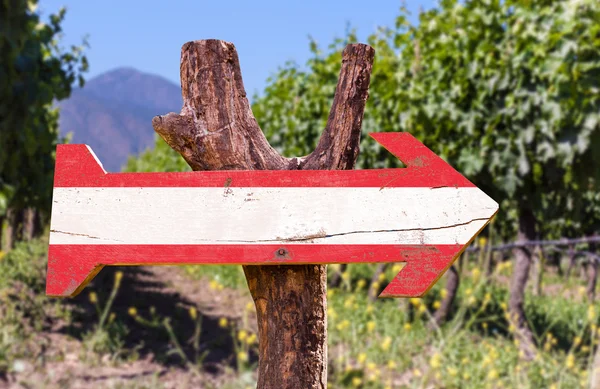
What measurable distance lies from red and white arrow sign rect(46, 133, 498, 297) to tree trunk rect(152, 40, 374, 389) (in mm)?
108

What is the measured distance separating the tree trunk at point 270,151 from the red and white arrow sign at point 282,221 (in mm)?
108

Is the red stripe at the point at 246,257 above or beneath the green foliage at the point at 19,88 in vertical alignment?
beneath

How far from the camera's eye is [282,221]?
132cm

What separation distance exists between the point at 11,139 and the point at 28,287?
155 cm

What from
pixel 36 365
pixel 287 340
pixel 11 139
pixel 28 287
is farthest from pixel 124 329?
pixel 287 340

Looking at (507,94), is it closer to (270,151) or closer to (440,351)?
(440,351)

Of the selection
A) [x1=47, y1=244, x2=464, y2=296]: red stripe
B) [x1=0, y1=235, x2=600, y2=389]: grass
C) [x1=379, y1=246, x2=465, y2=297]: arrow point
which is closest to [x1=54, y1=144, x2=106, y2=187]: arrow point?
[x1=47, y1=244, x2=464, y2=296]: red stripe

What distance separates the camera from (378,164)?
7.37 m

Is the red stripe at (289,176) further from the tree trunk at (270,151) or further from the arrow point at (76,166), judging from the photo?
the tree trunk at (270,151)

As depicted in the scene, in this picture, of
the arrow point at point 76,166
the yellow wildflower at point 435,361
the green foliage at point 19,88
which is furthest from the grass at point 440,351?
the arrow point at point 76,166

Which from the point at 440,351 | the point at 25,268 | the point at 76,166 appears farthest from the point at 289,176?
the point at 25,268

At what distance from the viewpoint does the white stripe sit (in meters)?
1.32

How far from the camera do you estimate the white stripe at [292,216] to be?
1321 millimetres

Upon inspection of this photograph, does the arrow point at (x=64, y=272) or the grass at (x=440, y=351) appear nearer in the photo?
the arrow point at (x=64, y=272)
